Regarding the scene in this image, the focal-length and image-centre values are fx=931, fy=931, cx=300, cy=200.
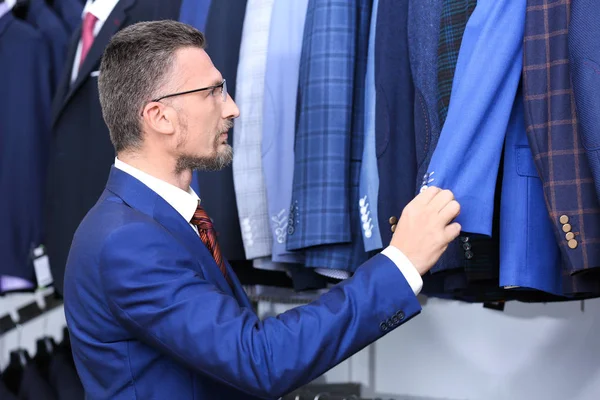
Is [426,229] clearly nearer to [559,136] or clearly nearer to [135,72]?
[559,136]

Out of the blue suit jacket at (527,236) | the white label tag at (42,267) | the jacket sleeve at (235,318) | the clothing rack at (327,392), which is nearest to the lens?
the jacket sleeve at (235,318)

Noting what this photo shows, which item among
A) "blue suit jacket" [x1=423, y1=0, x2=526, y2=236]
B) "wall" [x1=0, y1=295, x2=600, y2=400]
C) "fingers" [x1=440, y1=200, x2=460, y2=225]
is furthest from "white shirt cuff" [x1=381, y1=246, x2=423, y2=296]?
"wall" [x1=0, y1=295, x2=600, y2=400]

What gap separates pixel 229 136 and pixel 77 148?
0.66m

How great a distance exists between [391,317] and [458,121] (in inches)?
19.4

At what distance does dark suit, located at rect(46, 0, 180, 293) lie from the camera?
2816mm

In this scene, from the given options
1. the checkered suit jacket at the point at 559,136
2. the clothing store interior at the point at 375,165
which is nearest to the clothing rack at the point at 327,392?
the clothing store interior at the point at 375,165

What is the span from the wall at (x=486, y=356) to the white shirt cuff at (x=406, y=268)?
1271 millimetres

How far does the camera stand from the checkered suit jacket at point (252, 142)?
7.92ft

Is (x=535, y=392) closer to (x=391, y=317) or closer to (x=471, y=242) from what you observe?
(x=471, y=242)

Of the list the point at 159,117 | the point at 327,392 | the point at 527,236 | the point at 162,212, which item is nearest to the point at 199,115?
the point at 159,117

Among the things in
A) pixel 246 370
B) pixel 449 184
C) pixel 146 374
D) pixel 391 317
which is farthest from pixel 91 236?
pixel 449 184

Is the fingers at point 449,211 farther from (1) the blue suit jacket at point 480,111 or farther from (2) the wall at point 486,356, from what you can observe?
(2) the wall at point 486,356

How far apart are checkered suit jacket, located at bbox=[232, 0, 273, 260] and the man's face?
0.68 meters

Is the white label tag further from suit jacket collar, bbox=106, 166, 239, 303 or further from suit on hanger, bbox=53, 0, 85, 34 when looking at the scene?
suit jacket collar, bbox=106, 166, 239, 303
